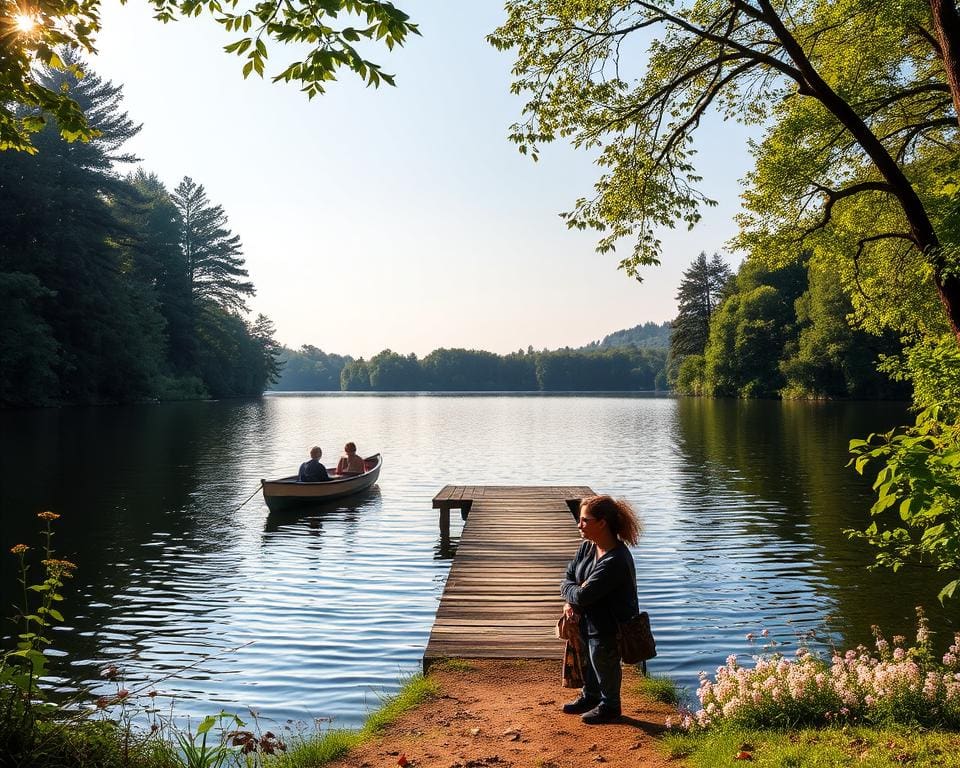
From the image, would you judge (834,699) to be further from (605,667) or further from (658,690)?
(605,667)

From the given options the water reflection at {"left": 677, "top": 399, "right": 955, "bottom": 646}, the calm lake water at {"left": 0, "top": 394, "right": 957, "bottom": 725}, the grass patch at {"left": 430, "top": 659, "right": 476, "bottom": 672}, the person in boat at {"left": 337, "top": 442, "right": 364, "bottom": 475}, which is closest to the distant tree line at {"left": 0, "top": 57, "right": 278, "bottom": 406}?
the calm lake water at {"left": 0, "top": 394, "right": 957, "bottom": 725}

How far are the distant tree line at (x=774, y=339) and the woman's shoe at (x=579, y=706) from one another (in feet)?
216

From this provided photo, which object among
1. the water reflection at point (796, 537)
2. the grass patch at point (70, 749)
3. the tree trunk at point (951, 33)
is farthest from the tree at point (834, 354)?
the grass patch at point (70, 749)

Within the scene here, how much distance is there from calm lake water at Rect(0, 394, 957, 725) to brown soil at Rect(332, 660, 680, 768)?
1.50 m

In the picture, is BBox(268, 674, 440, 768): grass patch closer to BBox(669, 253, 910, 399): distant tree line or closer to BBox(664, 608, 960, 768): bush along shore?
BBox(664, 608, 960, 768): bush along shore

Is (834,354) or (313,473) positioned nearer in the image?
(313,473)

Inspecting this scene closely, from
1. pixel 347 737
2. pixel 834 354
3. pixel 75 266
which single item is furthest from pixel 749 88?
pixel 834 354

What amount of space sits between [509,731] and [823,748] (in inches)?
93.5

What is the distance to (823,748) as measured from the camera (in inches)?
209

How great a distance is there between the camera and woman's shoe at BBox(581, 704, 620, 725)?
646 centimetres

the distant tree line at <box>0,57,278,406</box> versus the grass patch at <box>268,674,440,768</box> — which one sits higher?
the distant tree line at <box>0,57,278,406</box>

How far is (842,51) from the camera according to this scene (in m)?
15.6

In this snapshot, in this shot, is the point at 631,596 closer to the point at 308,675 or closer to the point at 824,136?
the point at 308,675

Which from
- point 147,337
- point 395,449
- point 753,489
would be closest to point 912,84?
point 753,489
